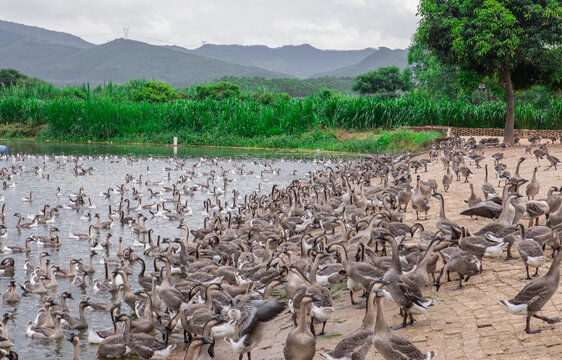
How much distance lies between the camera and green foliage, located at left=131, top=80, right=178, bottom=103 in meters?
73.2

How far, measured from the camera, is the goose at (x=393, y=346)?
6.44 meters

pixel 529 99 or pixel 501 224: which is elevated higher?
pixel 529 99

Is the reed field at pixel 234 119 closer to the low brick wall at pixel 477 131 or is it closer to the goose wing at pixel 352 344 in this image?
the low brick wall at pixel 477 131

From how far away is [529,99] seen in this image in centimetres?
5359

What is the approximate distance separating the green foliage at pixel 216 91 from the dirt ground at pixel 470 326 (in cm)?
6800

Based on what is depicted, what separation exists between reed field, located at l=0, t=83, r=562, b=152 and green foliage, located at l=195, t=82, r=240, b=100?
21.7 m

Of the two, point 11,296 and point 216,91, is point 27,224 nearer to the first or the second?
point 11,296

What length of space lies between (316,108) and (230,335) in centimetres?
4129

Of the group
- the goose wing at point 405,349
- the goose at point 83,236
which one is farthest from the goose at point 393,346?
the goose at point 83,236

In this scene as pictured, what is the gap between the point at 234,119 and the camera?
51531mm

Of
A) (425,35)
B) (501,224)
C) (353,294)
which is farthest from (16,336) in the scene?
(425,35)

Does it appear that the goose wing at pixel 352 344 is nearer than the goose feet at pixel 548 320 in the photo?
Yes

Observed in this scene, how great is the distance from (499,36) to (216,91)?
54721mm

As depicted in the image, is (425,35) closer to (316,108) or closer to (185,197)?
(185,197)
